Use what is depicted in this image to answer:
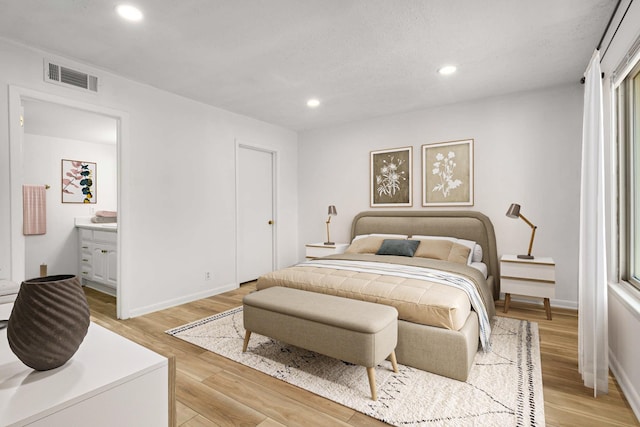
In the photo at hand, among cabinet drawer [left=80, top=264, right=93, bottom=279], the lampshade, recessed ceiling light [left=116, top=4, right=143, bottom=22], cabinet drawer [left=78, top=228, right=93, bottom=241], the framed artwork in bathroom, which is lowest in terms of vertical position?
cabinet drawer [left=80, top=264, right=93, bottom=279]

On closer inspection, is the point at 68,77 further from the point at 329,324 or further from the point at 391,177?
the point at 391,177

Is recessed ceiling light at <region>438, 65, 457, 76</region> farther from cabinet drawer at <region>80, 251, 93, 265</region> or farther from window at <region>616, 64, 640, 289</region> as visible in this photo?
cabinet drawer at <region>80, 251, 93, 265</region>

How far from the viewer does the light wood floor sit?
1.75 meters

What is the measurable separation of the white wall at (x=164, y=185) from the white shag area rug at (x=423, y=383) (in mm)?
1037

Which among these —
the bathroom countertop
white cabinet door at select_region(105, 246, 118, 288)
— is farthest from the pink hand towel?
white cabinet door at select_region(105, 246, 118, 288)

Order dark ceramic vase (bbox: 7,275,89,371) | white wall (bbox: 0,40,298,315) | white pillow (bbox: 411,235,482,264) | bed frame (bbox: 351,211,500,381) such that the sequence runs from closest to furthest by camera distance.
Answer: dark ceramic vase (bbox: 7,275,89,371)
bed frame (bbox: 351,211,500,381)
white wall (bbox: 0,40,298,315)
white pillow (bbox: 411,235,482,264)

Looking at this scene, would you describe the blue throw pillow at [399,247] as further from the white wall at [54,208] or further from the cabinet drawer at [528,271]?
the white wall at [54,208]

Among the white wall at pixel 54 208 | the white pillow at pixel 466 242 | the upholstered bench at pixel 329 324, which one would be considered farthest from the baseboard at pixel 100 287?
the white pillow at pixel 466 242

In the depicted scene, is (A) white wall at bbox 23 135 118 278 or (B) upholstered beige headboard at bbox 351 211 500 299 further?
(A) white wall at bbox 23 135 118 278

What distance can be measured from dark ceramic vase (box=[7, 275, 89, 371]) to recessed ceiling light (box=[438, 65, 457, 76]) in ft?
10.9

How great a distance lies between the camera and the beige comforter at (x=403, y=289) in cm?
217

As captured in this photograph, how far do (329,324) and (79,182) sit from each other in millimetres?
5300

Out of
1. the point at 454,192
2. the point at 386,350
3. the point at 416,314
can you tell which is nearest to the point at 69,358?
the point at 386,350

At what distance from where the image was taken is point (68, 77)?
2883mm
